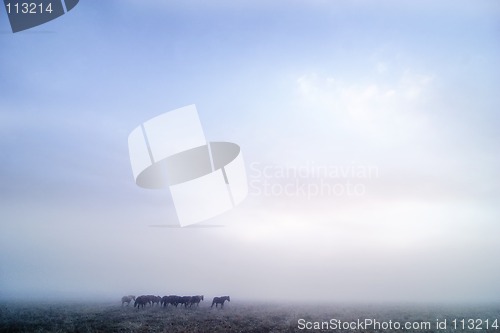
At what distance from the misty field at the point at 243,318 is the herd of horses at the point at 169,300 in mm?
299

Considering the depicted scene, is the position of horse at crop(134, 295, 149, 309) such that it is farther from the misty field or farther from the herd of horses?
the misty field

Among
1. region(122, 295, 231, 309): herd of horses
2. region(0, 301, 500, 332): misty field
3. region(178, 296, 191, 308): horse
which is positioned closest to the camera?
region(0, 301, 500, 332): misty field

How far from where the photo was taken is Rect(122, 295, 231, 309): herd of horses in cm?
1055

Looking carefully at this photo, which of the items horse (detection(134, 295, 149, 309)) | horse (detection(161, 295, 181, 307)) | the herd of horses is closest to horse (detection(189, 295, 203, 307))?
the herd of horses

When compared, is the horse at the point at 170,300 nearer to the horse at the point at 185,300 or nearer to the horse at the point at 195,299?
the horse at the point at 185,300

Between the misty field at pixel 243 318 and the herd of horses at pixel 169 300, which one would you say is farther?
the herd of horses at pixel 169 300

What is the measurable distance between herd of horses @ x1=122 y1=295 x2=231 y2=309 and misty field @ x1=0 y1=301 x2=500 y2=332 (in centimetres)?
30

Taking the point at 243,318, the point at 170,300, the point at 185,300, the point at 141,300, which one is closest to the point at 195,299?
the point at 185,300

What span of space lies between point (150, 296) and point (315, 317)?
5.10 metres

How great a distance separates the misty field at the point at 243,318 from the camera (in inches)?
344

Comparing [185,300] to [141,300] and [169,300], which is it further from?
[141,300]

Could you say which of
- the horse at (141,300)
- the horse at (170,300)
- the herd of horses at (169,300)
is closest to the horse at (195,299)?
the herd of horses at (169,300)

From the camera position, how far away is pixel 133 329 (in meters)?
8.73

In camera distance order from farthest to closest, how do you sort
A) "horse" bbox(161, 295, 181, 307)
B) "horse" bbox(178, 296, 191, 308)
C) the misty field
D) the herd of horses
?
"horse" bbox(178, 296, 191, 308) < "horse" bbox(161, 295, 181, 307) < the herd of horses < the misty field
